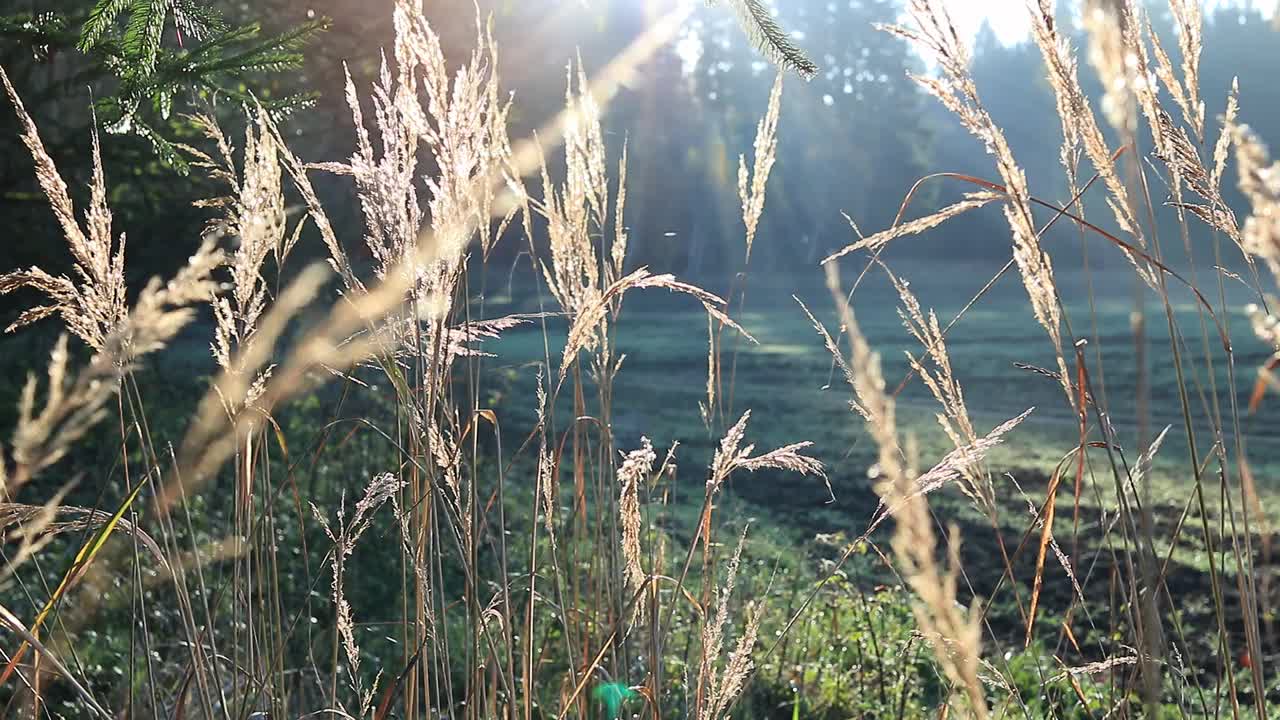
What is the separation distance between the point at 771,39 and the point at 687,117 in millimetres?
24789

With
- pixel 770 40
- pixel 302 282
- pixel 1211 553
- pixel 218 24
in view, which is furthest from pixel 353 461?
pixel 1211 553

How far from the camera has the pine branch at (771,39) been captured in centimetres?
238

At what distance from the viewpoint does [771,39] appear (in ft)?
7.98

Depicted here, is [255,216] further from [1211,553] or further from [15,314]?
[15,314]

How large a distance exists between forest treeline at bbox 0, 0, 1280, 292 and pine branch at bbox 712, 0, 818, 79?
1.25ft

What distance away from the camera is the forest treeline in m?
5.76

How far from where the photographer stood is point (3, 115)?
4.95 meters

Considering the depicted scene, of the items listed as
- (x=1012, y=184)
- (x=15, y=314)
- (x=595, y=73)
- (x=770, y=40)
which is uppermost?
(x=595, y=73)

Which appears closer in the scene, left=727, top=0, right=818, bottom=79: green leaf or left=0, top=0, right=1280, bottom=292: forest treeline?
left=727, top=0, right=818, bottom=79: green leaf

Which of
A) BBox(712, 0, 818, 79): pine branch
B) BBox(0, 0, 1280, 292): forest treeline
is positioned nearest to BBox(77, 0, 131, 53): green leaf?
BBox(0, 0, 1280, 292): forest treeline

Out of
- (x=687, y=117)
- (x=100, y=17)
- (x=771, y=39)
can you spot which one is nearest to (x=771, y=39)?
(x=771, y=39)

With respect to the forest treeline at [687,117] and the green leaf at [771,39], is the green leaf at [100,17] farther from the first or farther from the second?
the green leaf at [771,39]

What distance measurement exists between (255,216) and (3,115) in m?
4.39

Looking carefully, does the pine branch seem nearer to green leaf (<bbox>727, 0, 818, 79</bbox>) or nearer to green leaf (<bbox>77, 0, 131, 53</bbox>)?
green leaf (<bbox>727, 0, 818, 79</bbox>)
